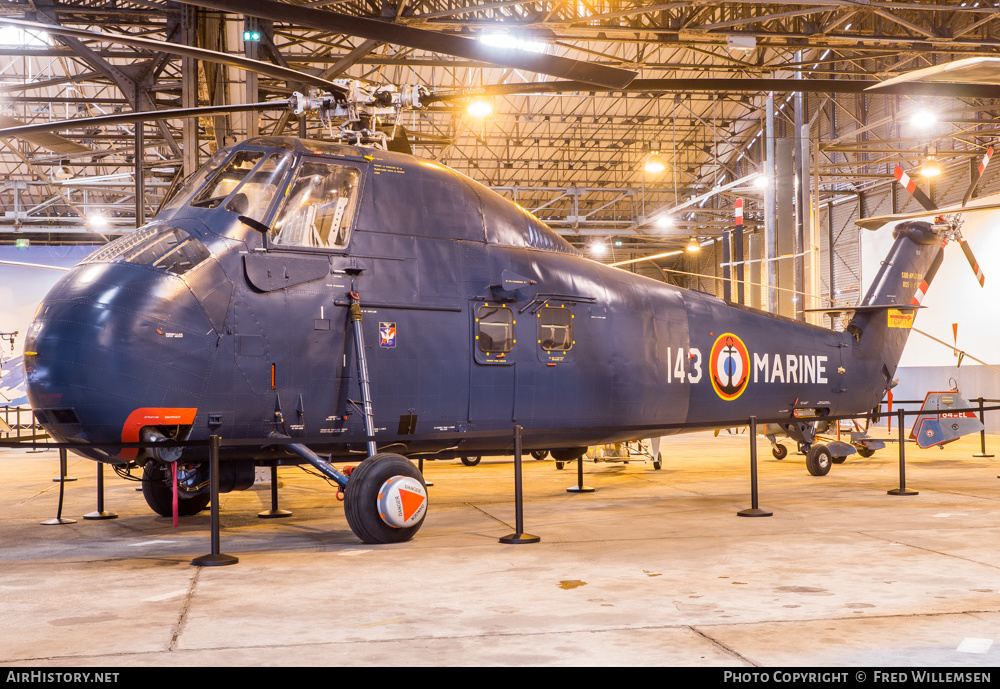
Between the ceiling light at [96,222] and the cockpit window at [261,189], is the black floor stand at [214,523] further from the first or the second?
the ceiling light at [96,222]

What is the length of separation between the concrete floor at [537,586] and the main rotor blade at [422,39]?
13.8 feet

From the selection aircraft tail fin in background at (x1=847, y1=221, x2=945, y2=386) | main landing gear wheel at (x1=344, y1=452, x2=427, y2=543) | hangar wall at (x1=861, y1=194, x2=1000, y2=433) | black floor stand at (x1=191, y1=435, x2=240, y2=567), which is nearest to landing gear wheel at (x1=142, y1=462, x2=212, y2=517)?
black floor stand at (x1=191, y1=435, x2=240, y2=567)

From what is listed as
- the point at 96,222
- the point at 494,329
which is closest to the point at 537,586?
the point at 494,329

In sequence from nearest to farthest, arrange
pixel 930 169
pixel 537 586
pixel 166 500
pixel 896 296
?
pixel 537 586 → pixel 166 500 → pixel 896 296 → pixel 930 169

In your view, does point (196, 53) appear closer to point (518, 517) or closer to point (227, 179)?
point (227, 179)

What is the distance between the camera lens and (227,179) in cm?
834

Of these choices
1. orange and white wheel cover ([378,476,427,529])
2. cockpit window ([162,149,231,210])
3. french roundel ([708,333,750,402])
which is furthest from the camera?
french roundel ([708,333,750,402])

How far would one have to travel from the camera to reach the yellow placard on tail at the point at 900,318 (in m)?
14.8

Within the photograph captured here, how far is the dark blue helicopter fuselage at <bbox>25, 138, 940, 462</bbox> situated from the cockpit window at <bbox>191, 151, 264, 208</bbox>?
0.14m

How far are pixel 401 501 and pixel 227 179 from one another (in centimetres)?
351

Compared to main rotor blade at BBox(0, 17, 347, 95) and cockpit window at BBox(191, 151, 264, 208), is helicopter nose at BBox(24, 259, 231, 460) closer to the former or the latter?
cockpit window at BBox(191, 151, 264, 208)

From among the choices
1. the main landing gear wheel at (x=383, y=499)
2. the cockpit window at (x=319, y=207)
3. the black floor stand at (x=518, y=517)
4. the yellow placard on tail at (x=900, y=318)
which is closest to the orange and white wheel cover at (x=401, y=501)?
the main landing gear wheel at (x=383, y=499)

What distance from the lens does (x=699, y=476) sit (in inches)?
560

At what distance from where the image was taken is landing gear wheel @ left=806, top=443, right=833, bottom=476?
13797mm
